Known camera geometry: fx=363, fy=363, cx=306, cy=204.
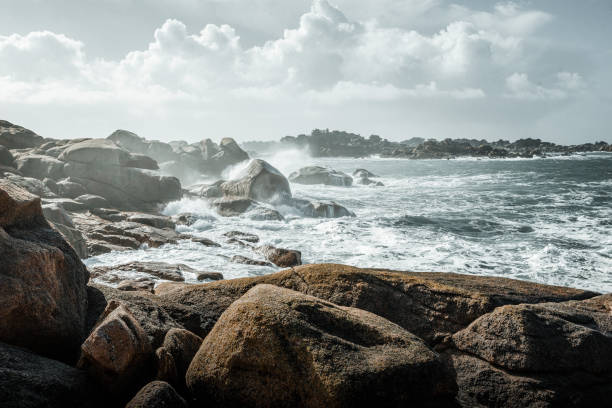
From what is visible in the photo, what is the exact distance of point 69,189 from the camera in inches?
747

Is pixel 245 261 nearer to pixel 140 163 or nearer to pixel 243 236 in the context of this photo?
pixel 243 236

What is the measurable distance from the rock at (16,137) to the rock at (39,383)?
28.9m

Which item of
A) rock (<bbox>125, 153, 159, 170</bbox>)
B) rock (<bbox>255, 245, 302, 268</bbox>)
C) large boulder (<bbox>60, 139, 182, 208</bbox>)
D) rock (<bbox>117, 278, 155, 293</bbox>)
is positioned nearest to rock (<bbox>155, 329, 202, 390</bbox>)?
rock (<bbox>117, 278, 155, 293</bbox>)

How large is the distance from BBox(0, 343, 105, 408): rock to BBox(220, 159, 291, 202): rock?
18.8m

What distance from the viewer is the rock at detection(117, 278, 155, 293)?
20.8ft

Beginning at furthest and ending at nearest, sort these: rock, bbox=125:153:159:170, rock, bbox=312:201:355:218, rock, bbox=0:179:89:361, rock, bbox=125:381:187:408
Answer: rock, bbox=125:153:159:170 < rock, bbox=312:201:355:218 < rock, bbox=0:179:89:361 < rock, bbox=125:381:187:408

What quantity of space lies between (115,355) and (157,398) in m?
0.54

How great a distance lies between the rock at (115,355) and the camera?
2.84 meters

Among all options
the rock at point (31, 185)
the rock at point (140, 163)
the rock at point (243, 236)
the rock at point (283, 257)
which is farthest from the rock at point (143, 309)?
the rock at point (140, 163)

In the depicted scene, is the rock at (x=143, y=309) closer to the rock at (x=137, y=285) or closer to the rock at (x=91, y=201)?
the rock at (x=137, y=285)

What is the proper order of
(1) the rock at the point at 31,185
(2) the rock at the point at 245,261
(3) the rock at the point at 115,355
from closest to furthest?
(3) the rock at the point at 115,355 → (2) the rock at the point at 245,261 → (1) the rock at the point at 31,185

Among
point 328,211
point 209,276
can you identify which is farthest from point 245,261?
point 328,211

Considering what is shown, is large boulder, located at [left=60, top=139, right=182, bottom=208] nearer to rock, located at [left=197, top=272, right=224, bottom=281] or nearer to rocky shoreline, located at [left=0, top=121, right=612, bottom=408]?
rock, located at [left=197, top=272, right=224, bottom=281]

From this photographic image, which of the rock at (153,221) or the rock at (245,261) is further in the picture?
the rock at (153,221)
